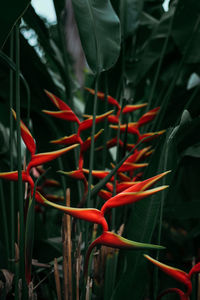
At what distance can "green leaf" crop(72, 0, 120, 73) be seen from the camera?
18.9 inches

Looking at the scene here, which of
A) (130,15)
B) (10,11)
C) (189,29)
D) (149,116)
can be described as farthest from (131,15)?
(10,11)

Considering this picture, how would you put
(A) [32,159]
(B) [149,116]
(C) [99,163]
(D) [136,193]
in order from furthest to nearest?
1. (C) [99,163]
2. (B) [149,116]
3. (A) [32,159]
4. (D) [136,193]

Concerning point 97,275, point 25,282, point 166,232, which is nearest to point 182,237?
point 166,232

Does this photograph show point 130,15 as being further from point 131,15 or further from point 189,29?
point 189,29

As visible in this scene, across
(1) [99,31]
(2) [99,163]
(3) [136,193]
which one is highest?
(1) [99,31]

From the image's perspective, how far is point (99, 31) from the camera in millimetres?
487

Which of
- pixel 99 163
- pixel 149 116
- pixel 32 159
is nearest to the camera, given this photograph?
pixel 32 159

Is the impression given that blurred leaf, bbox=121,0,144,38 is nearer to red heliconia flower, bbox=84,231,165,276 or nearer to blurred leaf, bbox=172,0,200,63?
blurred leaf, bbox=172,0,200,63

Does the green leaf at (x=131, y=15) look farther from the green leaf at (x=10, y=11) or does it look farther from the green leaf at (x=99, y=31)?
the green leaf at (x=10, y=11)

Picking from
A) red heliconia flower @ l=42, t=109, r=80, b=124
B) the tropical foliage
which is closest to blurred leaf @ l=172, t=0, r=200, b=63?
the tropical foliage

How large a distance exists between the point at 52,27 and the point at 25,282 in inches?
32.2

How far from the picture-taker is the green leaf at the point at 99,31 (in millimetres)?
481

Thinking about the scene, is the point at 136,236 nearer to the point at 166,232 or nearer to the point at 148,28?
the point at 166,232

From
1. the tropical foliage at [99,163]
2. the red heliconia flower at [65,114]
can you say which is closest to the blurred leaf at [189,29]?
the tropical foliage at [99,163]
